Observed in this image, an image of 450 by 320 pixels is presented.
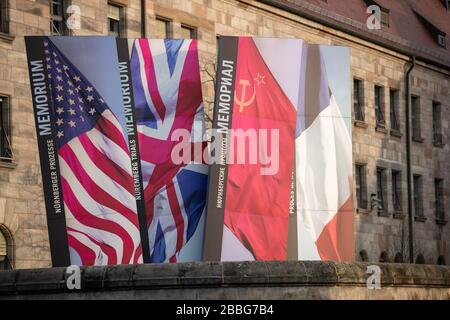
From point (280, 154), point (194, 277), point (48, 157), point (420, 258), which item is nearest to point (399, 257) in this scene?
point (420, 258)

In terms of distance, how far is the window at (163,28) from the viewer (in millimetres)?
44844

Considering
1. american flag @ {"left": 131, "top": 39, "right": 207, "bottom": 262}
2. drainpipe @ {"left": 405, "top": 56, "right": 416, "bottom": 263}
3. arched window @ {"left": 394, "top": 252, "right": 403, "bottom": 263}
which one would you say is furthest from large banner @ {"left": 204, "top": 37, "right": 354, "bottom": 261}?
drainpipe @ {"left": 405, "top": 56, "right": 416, "bottom": 263}

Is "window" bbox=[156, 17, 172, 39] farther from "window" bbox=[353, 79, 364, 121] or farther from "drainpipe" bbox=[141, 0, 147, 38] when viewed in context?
"window" bbox=[353, 79, 364, 121]

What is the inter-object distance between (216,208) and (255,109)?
1.97 m

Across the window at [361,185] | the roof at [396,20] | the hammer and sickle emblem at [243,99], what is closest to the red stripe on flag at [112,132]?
the hammer and sickle emblem at [243,99]

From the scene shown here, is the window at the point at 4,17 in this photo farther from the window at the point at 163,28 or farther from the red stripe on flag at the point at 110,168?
the red stripe on flag at the point at 110,168

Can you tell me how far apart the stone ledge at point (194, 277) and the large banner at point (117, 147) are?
12.7 feet

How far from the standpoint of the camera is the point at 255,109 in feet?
92.5

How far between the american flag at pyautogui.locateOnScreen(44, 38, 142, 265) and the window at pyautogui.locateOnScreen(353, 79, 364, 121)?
96.7ft

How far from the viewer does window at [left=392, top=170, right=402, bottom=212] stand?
5894cm

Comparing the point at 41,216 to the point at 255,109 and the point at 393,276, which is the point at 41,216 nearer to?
the point at 255,109

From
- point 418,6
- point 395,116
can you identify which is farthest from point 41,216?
point 418,6

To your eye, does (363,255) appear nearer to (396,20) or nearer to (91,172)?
(396,20)

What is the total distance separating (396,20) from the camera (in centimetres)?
6091
